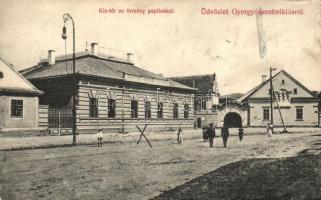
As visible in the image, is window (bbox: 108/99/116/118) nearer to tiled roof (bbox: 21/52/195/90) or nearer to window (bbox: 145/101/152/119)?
tiled roof (bbox: 21/52/195/90)

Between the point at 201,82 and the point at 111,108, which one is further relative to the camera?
the point at 201,82

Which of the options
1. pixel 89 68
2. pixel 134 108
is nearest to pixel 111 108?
pixel 134 108

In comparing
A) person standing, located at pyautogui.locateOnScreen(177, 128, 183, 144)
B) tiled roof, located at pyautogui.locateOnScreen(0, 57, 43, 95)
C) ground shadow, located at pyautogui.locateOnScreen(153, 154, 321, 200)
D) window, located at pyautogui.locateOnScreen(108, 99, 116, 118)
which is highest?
tiled roof, located at pyautogui.locateOnScreen(0, 57, 43, 95)

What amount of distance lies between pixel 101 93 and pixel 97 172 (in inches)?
518

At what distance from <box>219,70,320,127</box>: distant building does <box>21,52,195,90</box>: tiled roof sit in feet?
38.3

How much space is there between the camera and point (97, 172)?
33.4 ft

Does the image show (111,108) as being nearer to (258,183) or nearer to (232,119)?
(258,183)

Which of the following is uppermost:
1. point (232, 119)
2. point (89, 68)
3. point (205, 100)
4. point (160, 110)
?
point (89, 68)

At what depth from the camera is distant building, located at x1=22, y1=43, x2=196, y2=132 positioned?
72.1ft

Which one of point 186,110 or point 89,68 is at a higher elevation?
point 89,68

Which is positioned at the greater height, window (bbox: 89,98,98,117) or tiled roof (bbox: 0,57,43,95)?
tiled roof (bbox: 0,57,43,95)

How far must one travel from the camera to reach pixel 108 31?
10.6 meters

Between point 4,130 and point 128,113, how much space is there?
27.7 feet

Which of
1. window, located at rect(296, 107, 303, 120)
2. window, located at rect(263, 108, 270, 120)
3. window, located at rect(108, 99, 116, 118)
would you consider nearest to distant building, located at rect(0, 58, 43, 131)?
window, located at rect(108, 99, 116, 118)
